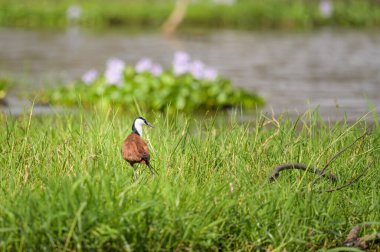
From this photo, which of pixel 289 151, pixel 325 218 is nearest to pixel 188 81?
pixel 289 151

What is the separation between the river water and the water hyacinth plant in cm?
64

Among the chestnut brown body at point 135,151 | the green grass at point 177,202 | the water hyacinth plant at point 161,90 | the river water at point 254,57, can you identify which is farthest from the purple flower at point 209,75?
the chestnut brown body at point 135,151

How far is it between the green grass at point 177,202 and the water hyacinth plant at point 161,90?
6.54 metres

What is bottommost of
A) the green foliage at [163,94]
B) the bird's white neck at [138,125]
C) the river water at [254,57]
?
the river water at [254,57]

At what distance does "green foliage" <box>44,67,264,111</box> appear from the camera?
12.1 metres

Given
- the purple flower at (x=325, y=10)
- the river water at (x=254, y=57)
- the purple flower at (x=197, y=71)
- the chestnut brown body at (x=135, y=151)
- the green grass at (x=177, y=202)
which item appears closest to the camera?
the green grass at (x=177, y=202)

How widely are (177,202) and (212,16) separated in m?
27.8

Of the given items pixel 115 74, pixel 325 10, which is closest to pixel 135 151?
pixel 115 74

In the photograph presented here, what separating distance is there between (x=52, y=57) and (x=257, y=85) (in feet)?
20.8

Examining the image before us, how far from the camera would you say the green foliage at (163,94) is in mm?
12055

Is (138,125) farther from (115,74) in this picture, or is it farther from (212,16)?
(212,16)

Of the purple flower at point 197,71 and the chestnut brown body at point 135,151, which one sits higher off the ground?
the chestnut brown body at point 135,151

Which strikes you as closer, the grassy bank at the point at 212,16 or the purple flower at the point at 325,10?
the grassy bank at the point at 212,16

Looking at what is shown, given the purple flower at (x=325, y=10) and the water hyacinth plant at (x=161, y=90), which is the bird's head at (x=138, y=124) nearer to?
the water hyacinth plant at (x=161, y=90)
